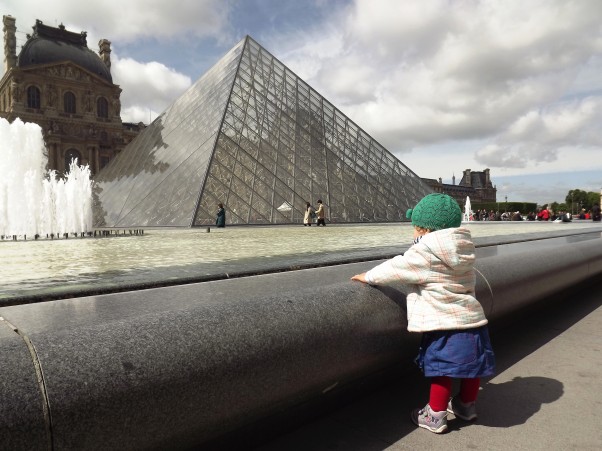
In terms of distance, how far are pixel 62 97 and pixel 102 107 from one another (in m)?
4.37

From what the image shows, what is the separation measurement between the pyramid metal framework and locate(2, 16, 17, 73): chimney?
39.4 metres

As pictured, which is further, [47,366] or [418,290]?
[418,290]

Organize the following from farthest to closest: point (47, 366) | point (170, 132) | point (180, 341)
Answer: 1. point (170, 132)
2. point (180, 341)
3. point (47, 366)

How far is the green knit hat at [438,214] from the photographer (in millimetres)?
2035

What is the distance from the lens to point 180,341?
1462 mm

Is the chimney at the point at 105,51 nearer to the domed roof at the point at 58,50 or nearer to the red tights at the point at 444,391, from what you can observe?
the domed roof at the point at 58,50

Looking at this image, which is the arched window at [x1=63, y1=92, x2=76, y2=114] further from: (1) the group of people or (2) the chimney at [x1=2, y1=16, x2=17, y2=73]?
(1) the group of people

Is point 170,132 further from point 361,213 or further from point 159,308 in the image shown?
point 159,308

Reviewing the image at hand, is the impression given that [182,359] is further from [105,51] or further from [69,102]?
[105,51]

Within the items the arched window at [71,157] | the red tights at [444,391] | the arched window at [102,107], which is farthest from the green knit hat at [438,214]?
the arched window at [102,107]

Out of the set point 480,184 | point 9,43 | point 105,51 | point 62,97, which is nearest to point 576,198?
point 480,184

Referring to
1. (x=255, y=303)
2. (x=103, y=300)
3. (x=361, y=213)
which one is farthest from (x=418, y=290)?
(x=361, y=213)

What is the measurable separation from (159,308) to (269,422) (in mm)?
578

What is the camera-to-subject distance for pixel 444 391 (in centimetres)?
195
